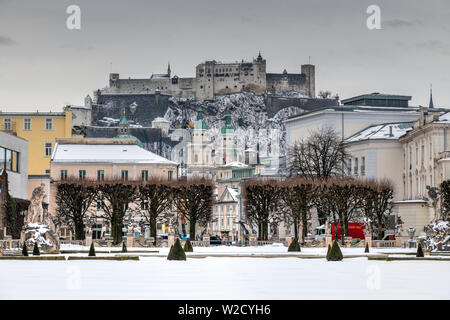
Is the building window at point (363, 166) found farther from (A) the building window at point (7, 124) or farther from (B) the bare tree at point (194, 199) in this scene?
(A) the building window at point (7, 124)

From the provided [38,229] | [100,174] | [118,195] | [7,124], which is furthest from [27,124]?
[38,229]

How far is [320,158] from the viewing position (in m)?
96.1

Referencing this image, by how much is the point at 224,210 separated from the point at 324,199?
7547cm

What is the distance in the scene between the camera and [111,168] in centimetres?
10612

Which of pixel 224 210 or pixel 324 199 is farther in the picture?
pixel 224 210

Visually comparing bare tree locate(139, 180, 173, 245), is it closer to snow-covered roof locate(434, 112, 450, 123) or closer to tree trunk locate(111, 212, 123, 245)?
tree trunk locate(111, 212, 123, 245)

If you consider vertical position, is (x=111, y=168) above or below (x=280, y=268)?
above

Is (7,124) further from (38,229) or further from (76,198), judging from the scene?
(38,229)

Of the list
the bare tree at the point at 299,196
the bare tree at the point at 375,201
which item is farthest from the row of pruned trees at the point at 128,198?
the bare tree at the point at 375,201

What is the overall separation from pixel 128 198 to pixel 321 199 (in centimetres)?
1475

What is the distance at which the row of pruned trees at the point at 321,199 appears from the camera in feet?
259

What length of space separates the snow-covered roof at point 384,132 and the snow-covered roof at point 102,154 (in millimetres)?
19630

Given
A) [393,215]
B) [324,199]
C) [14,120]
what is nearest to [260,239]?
[324,199]

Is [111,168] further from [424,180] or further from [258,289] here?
[258,289]
